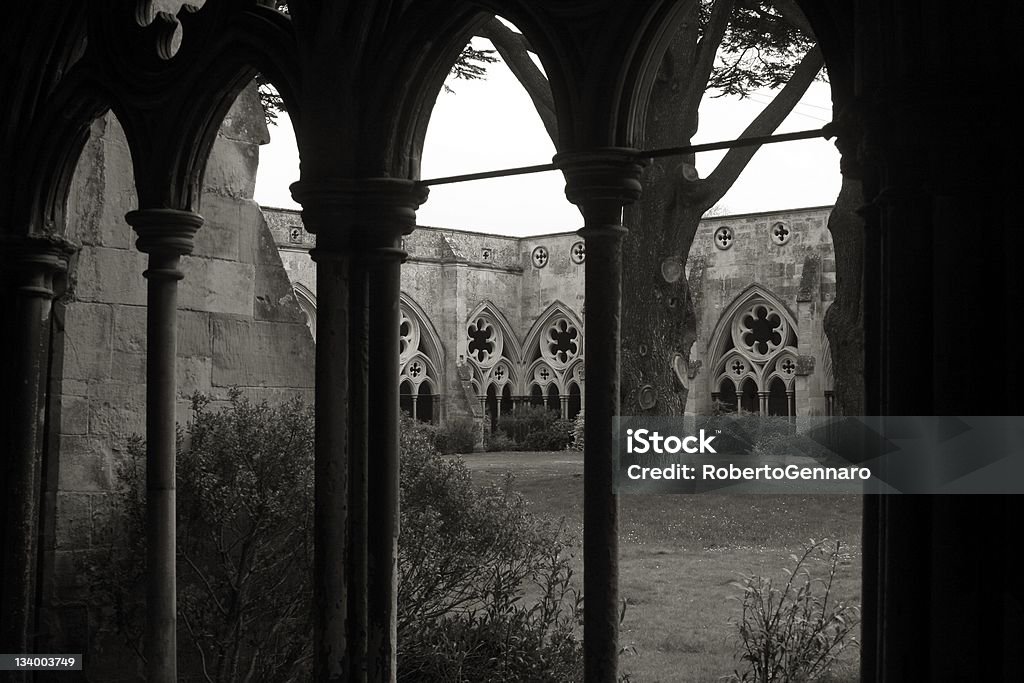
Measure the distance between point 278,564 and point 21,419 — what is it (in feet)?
3.40

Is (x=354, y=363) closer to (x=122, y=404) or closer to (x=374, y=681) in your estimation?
(x=374, y=681)

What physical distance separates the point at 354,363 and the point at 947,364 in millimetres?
1545

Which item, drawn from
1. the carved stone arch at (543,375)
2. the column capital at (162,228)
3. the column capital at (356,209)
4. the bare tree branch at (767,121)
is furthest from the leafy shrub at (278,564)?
the carved stone arch at (543,375)

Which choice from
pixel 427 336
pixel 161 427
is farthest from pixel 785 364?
pixel 161 427

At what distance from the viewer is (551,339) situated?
20812mm

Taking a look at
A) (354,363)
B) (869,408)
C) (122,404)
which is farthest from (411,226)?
(122,404)

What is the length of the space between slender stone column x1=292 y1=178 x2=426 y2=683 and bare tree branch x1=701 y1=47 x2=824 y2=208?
5.19 meters

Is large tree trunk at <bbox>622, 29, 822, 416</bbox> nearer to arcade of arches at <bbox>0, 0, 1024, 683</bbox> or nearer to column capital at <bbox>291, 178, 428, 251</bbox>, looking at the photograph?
arcade of arches at <bbox>0, 0, 1024, 683</bbox>

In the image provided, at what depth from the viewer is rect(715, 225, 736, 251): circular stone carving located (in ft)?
60.0

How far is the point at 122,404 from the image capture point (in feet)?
14.2

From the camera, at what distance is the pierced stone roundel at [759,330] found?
18203mm

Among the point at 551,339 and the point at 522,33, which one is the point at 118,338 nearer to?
the point at 522,33

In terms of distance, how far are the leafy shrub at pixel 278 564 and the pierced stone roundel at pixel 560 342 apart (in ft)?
53.3

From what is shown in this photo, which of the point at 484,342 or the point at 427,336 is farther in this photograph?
the point at 484,342
